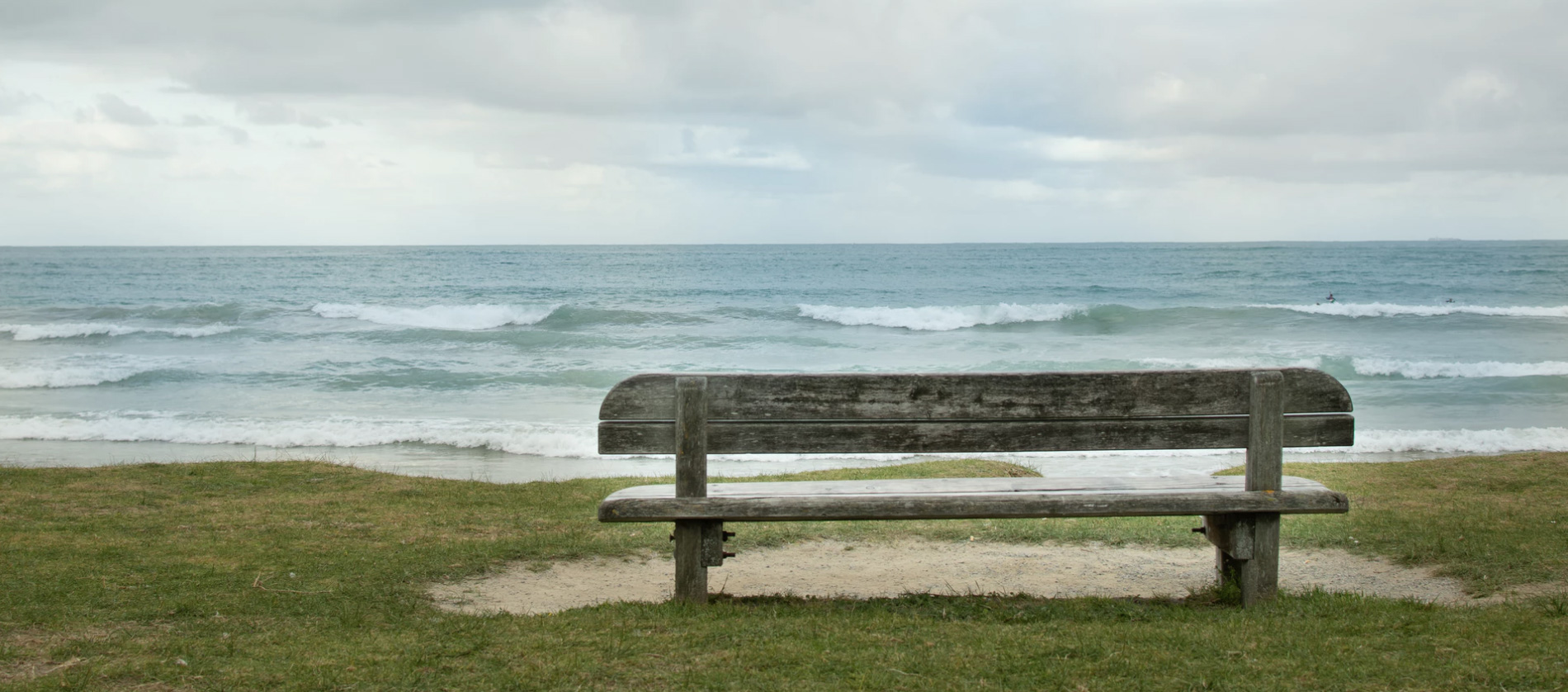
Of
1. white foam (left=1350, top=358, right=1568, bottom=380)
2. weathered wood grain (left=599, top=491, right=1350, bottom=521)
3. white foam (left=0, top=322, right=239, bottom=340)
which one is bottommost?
white foam (left=1350, top=358, right=1568, bottom=380)

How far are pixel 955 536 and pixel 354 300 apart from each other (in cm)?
3736

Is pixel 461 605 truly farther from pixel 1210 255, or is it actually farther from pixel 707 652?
pixel 1210 255

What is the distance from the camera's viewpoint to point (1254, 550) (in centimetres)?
433

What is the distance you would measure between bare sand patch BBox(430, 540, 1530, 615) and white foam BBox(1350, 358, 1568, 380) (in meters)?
16.3

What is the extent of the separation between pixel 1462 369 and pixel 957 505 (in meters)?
20.2

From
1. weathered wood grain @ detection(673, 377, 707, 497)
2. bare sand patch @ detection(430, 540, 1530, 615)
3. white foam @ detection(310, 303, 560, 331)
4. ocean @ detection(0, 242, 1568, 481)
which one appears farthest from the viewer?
white foam @ detection(310, 303, 560, 331)

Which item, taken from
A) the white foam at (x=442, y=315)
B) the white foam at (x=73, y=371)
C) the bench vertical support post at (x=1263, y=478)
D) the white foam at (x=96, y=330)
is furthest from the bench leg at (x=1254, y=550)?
the white foam at (x=96, y=330)

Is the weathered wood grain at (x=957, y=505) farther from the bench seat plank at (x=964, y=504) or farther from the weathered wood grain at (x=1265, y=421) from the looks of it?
the weathered wood grain at (x=1265, y=421)

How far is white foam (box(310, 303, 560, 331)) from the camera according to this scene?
31484 millimetres

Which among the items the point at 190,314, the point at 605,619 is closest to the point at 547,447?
the point at 605,619

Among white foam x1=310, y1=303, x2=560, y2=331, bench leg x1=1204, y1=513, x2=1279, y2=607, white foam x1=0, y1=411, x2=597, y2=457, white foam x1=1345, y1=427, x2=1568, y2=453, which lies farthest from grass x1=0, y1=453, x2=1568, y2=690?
white foam x1=310, y1=303, x2=560, y2=331

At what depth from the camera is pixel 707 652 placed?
142 inches

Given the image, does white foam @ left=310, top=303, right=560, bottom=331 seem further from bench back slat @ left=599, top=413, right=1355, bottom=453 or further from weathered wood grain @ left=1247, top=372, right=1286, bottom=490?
weathered wood grain @ left=1247, top=372, right=1286, bottom=490

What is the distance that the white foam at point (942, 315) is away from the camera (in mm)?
31688
